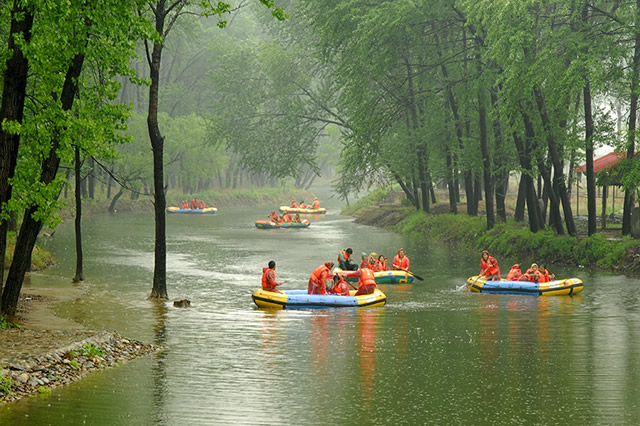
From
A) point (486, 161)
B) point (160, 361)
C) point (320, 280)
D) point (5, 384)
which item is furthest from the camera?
point (486, 161)

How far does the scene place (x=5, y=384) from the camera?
12.4 metres

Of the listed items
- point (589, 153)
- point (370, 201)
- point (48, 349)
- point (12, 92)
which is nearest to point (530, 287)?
point (589, 153)

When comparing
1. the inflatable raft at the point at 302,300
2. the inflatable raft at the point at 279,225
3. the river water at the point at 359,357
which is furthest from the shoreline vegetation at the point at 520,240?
the inflatable raft at the point at 302,300

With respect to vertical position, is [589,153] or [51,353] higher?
[589,153]

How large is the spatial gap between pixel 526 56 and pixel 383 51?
9831 millimetres

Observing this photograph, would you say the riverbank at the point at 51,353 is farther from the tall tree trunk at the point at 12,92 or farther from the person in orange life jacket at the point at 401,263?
the person in orange life jacket at the point at 401,263

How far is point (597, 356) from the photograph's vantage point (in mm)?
16656

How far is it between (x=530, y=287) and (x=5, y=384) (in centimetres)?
1780

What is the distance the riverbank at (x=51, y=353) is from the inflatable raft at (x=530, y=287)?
13.1m

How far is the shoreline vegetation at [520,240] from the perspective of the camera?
30.7m

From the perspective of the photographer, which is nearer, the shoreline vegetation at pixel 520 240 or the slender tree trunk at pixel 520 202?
the shoreline vegetation at pixel 520 240

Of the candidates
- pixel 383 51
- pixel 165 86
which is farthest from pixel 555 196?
pixel 165 86

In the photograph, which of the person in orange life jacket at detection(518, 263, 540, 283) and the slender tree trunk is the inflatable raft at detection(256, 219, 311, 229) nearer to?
the slender tree trunk

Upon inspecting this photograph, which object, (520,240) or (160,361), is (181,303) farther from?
(520,240)
